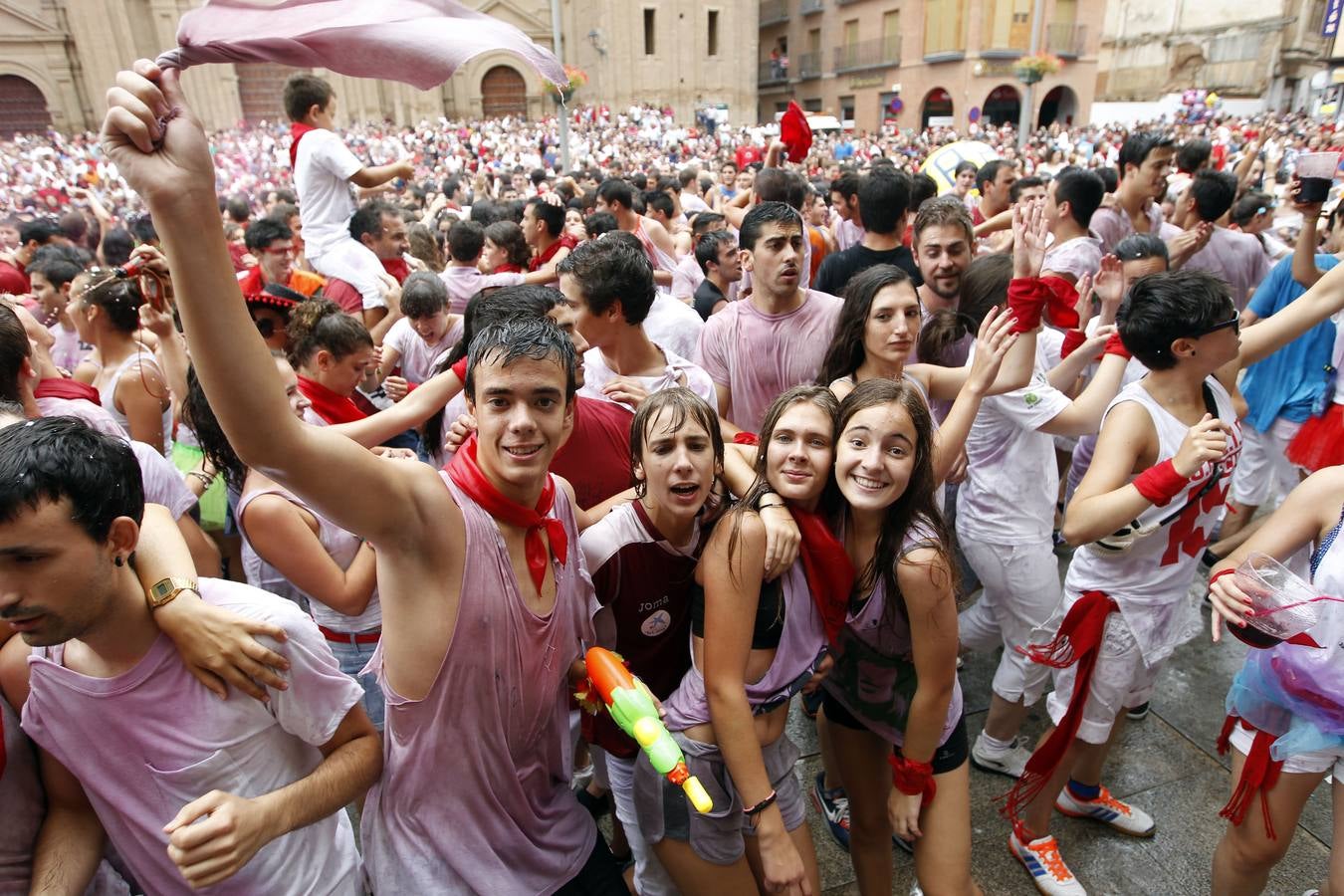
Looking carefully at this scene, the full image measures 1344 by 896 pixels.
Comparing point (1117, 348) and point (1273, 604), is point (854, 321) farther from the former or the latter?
point (1273, 604)

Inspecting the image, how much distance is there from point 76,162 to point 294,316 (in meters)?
22.0

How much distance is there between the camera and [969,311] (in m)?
3.61

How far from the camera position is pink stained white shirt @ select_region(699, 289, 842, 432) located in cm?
353

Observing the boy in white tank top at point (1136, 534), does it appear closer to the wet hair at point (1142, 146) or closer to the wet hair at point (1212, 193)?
the wet hair at point (1212, 193)

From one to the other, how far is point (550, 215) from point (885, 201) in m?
2.74

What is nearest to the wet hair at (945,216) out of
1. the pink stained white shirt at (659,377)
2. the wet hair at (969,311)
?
the wet hair at (969,311)

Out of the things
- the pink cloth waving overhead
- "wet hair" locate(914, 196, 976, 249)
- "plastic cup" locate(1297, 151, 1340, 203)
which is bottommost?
"wet hair" locate(914, 196, 976, 249)

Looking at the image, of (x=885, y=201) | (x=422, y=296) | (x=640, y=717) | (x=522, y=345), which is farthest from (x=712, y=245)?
(x=640, y=717)

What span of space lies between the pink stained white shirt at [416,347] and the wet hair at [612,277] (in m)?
1.48

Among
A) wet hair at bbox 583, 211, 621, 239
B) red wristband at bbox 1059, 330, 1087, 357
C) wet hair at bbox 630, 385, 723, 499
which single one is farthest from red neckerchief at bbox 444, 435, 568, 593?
wet hair at bbox 583, 211, 621, 239

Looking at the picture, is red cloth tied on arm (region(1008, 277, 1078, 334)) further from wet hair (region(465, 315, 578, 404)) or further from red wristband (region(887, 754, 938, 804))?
wet hair (region(465, 315, 578, 404))

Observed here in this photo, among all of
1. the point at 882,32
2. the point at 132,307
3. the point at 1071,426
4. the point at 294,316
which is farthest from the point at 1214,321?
the point at 882,32

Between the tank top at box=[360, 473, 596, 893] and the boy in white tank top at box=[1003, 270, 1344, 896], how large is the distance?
1.77 meters

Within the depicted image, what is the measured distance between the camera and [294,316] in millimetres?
3076
